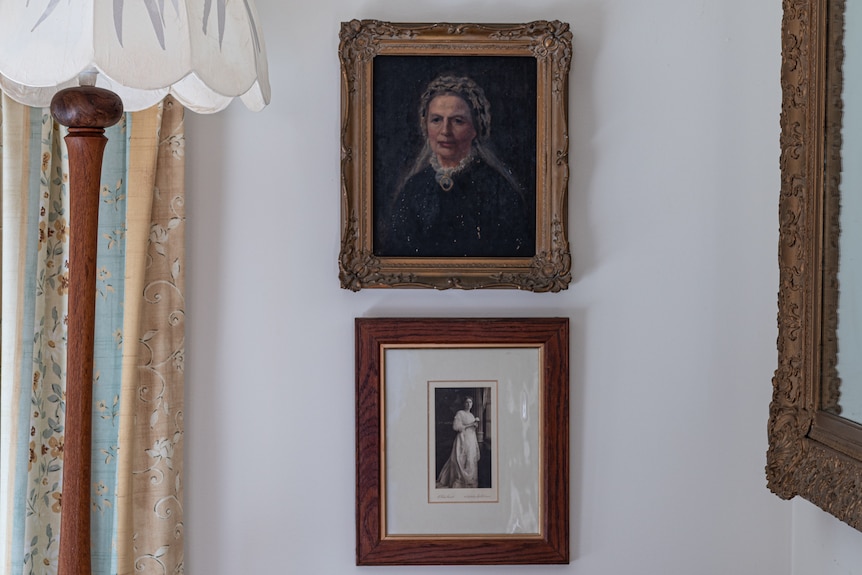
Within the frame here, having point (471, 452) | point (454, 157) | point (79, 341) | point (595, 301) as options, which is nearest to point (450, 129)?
point (454, 157)

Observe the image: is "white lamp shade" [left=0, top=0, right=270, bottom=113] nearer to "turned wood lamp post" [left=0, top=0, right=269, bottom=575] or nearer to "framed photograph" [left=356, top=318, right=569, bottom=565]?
"turned wood lamp post" [left=0, top=0, right=269, bottom=575]

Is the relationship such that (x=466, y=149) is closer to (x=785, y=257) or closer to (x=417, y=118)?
(x=417, y=118)

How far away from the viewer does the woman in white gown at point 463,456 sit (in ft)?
4.55

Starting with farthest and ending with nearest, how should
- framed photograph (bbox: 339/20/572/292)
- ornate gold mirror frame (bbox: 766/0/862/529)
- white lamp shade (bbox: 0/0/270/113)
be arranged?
1. framed photograph (bbox: 339/20/572/292)
2. ornate gold mirror frame (bbox: 766/0/862/529)
3. white lamp shade (bbox: 0/0/270/113)

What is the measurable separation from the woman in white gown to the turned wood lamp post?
0.65 m

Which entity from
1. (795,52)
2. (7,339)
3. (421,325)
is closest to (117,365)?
(7,339)

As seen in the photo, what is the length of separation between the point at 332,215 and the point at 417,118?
0.25 meters

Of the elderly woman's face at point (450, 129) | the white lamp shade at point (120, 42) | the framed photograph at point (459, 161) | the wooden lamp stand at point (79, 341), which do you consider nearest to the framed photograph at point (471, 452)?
the framed photograph at point (459, 161)

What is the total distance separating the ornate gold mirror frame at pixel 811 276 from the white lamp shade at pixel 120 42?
35.8 inches

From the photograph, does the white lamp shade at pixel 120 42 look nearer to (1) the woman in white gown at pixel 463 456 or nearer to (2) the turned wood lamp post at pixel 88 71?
(2) the turned wood lamp post at pixel 88 71

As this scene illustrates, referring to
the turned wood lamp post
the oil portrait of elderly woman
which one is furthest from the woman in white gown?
the turned wood lamp post

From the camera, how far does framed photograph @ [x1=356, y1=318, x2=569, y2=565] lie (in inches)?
54.2

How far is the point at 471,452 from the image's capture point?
4.55ft

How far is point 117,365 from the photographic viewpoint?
1.33 meters
